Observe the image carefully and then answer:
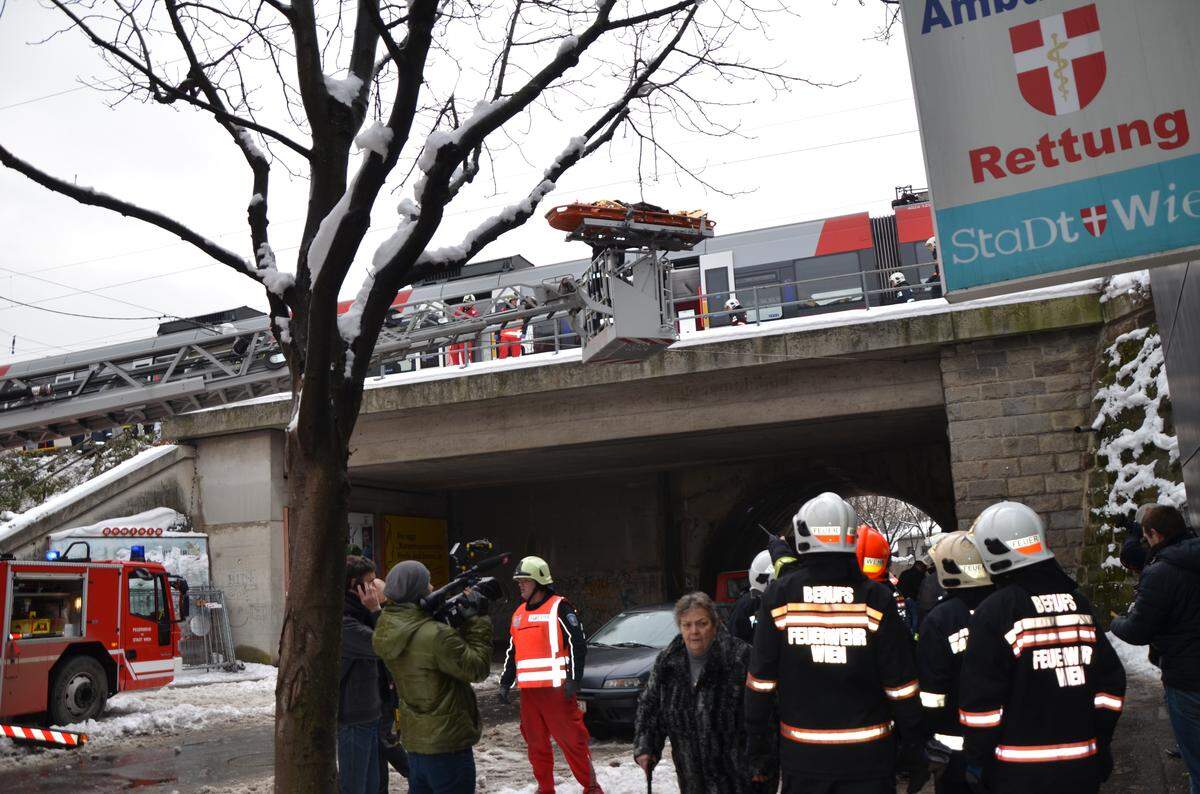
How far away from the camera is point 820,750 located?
170 inches

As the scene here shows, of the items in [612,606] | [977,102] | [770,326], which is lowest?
A: [612,606]

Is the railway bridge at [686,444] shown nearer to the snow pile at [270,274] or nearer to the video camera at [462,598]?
the video camera at [462,598]

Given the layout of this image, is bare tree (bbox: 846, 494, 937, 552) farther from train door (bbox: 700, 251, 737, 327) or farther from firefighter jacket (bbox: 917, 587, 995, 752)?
firefighter jacket (bbox: 917, 587, 995, 752)

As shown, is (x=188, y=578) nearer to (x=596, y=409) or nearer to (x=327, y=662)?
(x=596, y=409)

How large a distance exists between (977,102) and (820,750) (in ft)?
9.90

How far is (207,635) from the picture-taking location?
784 inches

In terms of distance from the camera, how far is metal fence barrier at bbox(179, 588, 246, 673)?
64.4 ft

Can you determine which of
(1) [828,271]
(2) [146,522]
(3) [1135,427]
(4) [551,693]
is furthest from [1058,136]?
(2) [146,522]

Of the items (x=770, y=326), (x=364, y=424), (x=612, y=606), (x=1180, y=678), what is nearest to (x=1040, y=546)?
(x=1180, y=678)

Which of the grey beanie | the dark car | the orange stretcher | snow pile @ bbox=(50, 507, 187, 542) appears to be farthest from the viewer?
snow pile @ bbox=(50, 507, 187, 542)

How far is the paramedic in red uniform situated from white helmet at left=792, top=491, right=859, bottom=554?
3368 millimetres

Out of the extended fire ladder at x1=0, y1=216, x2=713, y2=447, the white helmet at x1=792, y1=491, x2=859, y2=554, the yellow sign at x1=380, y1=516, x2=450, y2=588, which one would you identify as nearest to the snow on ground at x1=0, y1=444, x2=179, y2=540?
the extended fire ladder at x1=0, y1=216, x2=713, y2=447

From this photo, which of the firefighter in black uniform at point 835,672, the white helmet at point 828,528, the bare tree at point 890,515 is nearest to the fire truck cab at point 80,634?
the firefighter in black uniform at point 835,672

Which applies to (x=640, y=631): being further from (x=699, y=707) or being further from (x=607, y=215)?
(x=699, y=707)
